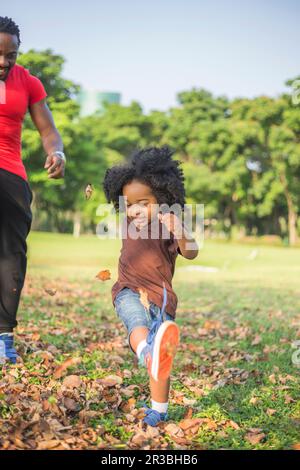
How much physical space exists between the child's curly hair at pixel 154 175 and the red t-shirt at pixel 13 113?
82 centimetres

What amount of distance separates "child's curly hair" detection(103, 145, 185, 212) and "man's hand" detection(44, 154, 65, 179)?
456mm

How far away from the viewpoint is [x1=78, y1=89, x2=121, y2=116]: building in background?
56344mm

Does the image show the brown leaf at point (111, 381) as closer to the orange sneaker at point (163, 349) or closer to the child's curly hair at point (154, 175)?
the orange sneaker at point (163, 349)

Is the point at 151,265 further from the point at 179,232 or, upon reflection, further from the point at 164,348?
the point at 164,348

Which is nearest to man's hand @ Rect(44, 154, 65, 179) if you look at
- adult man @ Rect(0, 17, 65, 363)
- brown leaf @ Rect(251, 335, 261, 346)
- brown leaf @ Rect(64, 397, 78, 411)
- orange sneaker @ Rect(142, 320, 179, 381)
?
Answer: adult man @ Rect(0, 17, 65, 363)

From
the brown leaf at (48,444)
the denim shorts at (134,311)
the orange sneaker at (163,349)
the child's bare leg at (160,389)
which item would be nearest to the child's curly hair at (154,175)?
the denim shorts at (134,311)

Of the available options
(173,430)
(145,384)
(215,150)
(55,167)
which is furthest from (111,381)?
(215,150)

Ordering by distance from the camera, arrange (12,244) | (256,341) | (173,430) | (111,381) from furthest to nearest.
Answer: (256,341) < (12,244) < (111,381) < (173,430)

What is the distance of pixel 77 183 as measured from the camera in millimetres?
40500

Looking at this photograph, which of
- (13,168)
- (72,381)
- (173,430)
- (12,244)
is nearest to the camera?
(173,430)

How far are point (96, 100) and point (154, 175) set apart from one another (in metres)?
59.3

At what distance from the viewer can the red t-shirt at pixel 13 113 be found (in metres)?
4.30

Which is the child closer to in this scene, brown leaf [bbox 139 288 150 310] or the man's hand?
brown leaf [bbox 139 288 150 310]

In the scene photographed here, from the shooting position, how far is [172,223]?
11.2 feet
